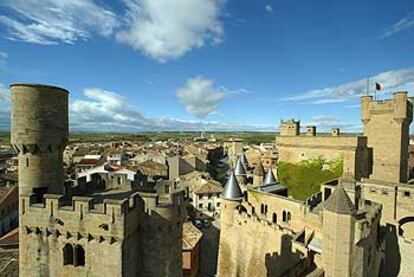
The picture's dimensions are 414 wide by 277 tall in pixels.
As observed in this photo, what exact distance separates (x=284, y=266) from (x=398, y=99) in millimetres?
19506

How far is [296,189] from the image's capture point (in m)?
33.9

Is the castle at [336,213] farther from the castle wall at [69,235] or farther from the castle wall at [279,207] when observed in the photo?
the castle wall at [69,235]

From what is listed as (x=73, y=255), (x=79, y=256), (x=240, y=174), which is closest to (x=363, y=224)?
(x=79, y=256)

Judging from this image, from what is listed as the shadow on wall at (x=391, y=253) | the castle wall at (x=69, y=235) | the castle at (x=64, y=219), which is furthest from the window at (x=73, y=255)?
the shadow on wall at (x=391, y=253)

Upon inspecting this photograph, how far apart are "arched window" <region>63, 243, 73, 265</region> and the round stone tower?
2239mm

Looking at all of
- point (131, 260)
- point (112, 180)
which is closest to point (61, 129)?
point (112, 180)

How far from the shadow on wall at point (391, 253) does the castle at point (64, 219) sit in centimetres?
1642

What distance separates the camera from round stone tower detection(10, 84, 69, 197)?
1138 centimetres

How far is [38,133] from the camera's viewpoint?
11.6 m

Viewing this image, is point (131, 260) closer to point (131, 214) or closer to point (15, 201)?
point (131, 214)

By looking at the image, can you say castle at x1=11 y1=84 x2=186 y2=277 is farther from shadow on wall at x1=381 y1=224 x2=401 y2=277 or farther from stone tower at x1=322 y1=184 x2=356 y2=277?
shadow on wall at x1=381 y1=224 x2=401 y2=277

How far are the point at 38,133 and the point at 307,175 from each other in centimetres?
2777

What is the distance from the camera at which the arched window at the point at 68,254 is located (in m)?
11.5

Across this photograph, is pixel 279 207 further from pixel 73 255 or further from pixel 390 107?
pixel 73 255
